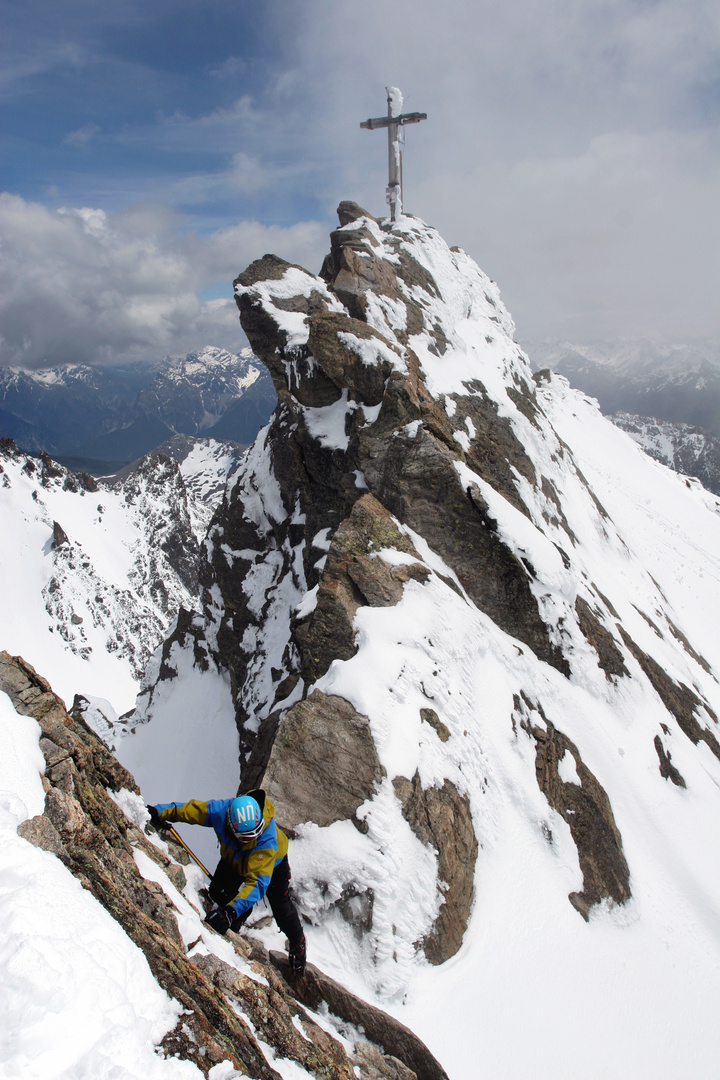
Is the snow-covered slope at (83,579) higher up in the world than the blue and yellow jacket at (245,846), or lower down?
higher up

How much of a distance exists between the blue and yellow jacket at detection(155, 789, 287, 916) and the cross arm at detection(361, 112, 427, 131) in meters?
52.1

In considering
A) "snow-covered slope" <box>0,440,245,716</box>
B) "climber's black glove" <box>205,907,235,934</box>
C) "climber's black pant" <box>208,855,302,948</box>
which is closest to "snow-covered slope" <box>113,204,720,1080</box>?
"climber's black pant" <box>208,855,302,948</box>

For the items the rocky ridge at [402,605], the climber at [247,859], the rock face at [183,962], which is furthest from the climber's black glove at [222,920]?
the rocky ridge at [402,605]

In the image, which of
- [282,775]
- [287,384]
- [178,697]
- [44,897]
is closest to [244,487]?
[287,384]

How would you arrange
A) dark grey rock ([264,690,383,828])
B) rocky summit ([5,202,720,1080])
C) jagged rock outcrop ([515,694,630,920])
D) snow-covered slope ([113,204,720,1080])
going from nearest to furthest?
rocky summit ([5,202,720,1080]) → snow-covered slope ([113,204,720,1080]) → dark grey rock ([264,690,383,828]) → jagged rock outcrop ([515,694,630,920])

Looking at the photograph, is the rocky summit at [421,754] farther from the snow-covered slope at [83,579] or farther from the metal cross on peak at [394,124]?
the snow-covered slope at [83,579]

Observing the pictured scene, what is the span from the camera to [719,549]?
163 ft

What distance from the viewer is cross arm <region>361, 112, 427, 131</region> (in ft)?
135

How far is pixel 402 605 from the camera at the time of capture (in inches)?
613

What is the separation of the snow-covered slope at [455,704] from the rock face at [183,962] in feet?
4.47

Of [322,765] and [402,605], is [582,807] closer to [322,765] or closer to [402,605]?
[402,605]

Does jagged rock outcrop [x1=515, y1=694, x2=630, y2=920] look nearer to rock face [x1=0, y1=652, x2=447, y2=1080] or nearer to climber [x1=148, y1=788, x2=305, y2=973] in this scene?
rock face [x1=0, y1=652, x2=447, y2=1080]

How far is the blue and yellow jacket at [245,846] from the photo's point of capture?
7258 mm

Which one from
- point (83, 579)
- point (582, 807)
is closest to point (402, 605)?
point (582, 807)
